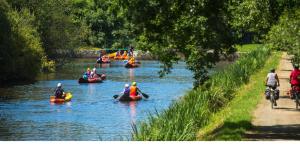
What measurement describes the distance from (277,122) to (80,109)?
20.9 m

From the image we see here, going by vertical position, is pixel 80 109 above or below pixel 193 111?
below

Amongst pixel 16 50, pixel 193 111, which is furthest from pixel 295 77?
pixel 16 50

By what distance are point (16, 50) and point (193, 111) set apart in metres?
40.3

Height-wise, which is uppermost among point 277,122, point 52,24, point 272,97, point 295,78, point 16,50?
point 52,24

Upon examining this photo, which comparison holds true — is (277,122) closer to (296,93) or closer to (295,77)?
(295,77)

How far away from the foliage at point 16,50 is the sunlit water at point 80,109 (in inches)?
79.5

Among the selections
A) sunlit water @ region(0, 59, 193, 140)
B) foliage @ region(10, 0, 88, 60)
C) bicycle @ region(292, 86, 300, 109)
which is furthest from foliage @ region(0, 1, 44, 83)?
bicycle @ region(292, 86, 300, 109)

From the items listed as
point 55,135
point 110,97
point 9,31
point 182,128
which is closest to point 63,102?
point 110,97

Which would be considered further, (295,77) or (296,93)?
(296,93)

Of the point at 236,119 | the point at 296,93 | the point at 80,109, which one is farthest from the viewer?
the point at 80,109

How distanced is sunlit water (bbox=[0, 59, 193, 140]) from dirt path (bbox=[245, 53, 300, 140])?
6108 mm

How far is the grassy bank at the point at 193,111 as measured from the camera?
19.2 metres

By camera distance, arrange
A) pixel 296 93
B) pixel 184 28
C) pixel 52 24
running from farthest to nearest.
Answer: pixel 52 24 < pixel 296 93 < pixel 184 28

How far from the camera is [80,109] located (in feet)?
136
